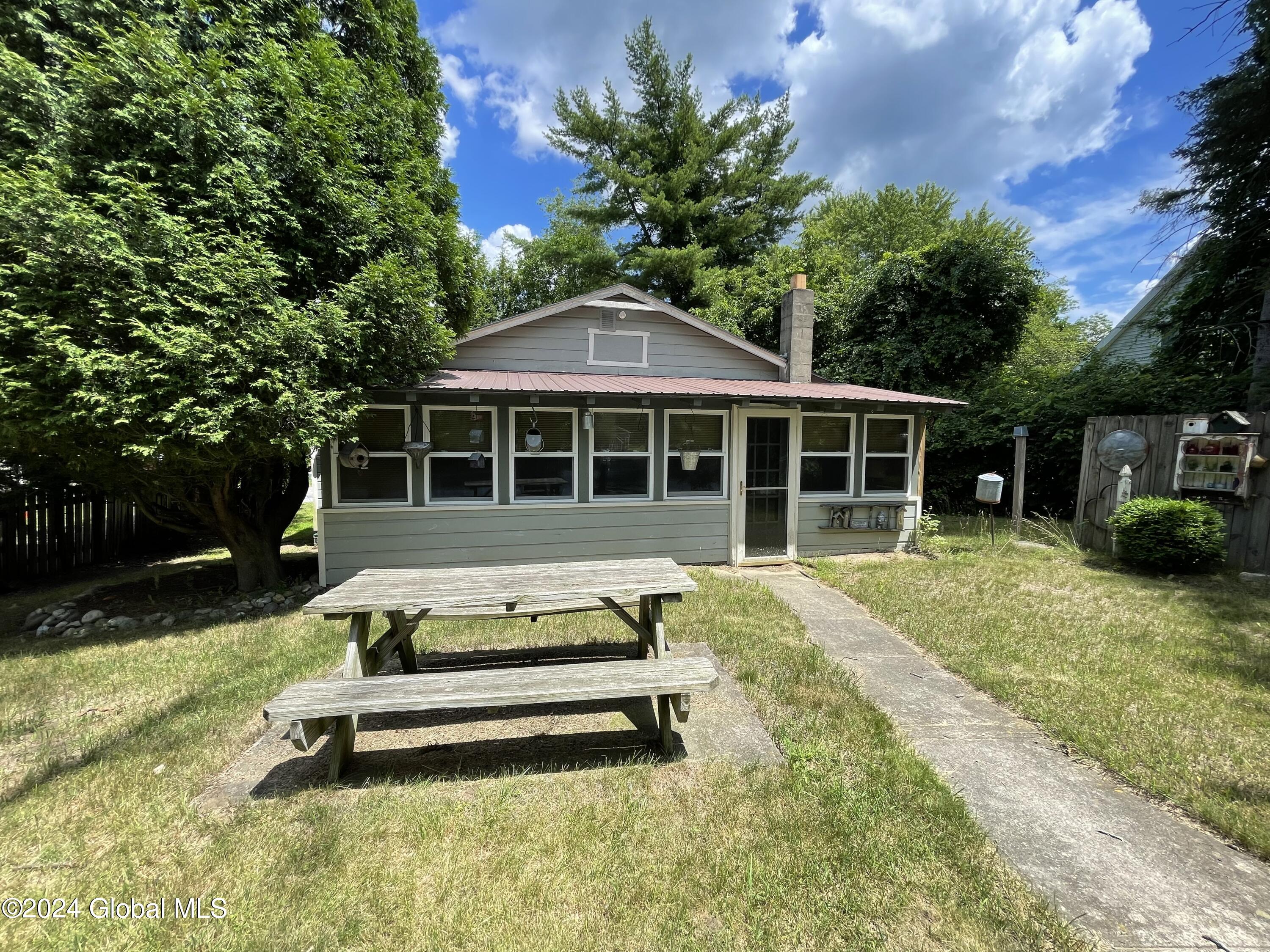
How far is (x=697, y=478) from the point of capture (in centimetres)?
752

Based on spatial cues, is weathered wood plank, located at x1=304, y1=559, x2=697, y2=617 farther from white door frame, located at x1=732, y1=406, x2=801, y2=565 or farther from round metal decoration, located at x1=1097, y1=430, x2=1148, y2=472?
round metal decoration, located at x1=1097, y1=430, x2=1148, y2=472

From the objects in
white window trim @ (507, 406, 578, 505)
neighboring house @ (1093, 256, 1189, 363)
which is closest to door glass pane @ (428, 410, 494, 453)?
white window trim @ (507, 406, 578, 505)

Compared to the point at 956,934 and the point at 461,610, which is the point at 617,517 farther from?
the point at 956,934

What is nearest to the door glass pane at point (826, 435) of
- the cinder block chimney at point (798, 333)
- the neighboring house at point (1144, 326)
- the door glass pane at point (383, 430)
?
the cinder block chimney at point (798, 333)

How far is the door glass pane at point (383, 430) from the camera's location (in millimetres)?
6363

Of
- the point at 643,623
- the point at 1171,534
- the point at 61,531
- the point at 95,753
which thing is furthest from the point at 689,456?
the point at 61,531

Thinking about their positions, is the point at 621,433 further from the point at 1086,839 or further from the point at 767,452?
the point at 1086,839

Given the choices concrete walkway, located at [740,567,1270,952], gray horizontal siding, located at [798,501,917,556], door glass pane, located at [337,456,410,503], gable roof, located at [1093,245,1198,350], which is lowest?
concrete walkway, located at [740,567,1270,952]

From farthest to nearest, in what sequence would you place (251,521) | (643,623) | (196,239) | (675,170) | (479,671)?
(675,170), (251,521), (196,239), (643,623), (479,671)

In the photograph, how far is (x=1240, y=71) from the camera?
8633 millimetres

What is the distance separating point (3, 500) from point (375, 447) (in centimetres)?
493

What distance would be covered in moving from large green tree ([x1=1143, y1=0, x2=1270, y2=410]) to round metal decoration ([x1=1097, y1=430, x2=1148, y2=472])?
90.7 inches

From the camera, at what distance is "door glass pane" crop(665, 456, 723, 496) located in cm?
741

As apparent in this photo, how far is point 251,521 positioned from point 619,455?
4962mm
